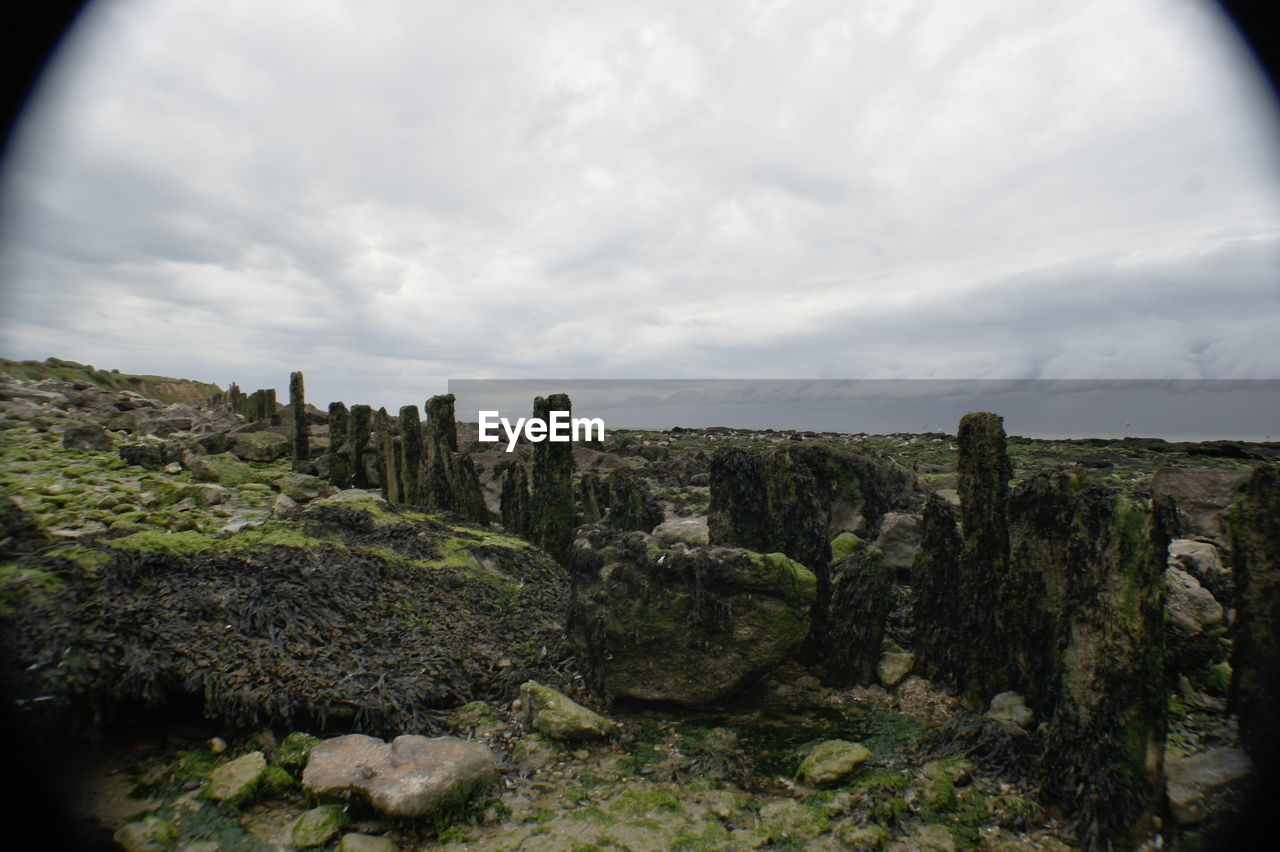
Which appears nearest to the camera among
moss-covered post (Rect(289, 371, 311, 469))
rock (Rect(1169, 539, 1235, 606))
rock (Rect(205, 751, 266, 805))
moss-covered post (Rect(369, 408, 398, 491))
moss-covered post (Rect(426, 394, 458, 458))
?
Result: rock (Rect(205, 751, 266, 805))

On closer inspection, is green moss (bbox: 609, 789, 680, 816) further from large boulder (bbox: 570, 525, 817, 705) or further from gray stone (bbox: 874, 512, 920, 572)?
gray stone (bbox: 874, 512, 920, 572)

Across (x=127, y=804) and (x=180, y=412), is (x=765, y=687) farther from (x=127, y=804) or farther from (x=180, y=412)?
(x=180, y=412)

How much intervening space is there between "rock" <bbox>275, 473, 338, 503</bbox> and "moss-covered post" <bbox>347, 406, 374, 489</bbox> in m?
1.17

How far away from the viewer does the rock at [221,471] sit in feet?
54.9

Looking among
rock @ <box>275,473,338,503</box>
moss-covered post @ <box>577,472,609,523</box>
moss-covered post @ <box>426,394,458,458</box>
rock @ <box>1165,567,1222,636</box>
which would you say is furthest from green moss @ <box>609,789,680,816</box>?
rock @ <box>275,473,338,503</box>

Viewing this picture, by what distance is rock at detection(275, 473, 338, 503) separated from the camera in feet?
53.3

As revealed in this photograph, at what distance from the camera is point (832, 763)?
5.64 metres

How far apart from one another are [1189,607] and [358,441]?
1969cm

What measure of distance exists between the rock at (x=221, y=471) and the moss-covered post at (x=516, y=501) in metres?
7.52

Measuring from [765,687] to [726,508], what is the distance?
3.08 m

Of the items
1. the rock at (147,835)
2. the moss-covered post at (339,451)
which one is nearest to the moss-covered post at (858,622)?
the rock at (147,835)

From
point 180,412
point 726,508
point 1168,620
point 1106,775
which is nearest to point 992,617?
point 1168,620

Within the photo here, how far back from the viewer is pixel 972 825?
190 inches

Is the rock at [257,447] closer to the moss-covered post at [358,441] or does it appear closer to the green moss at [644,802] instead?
the moss-covered post at [358,441]
